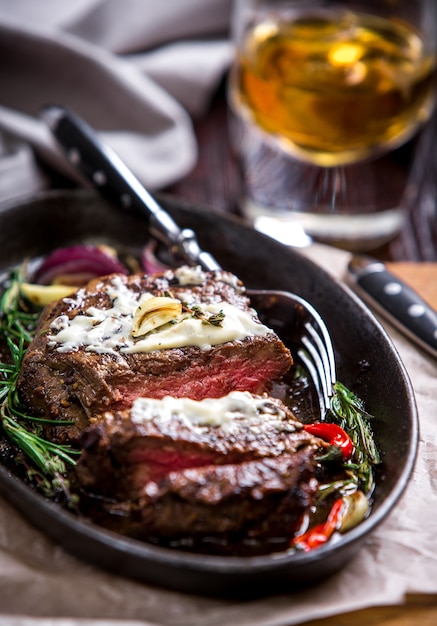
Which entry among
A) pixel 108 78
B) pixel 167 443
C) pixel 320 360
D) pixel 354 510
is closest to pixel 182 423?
pixel 167 443

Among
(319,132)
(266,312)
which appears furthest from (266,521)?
(319,132)

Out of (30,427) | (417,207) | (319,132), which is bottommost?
(417,207)

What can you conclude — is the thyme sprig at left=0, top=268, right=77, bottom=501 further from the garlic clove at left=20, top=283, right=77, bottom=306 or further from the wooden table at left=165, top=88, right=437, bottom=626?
the wooden table at left=165, top=88, right=437, bottom=626

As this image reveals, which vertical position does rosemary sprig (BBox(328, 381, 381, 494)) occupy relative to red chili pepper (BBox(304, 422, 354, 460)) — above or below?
below

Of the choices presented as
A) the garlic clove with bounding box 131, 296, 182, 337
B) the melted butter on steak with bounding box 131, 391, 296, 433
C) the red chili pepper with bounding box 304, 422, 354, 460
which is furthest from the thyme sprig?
the red chili pepper with bounding box 304, 422, 354, 460

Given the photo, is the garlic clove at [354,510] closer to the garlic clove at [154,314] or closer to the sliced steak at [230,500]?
the sliced steak at [230,500]

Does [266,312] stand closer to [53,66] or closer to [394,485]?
[394,485]
